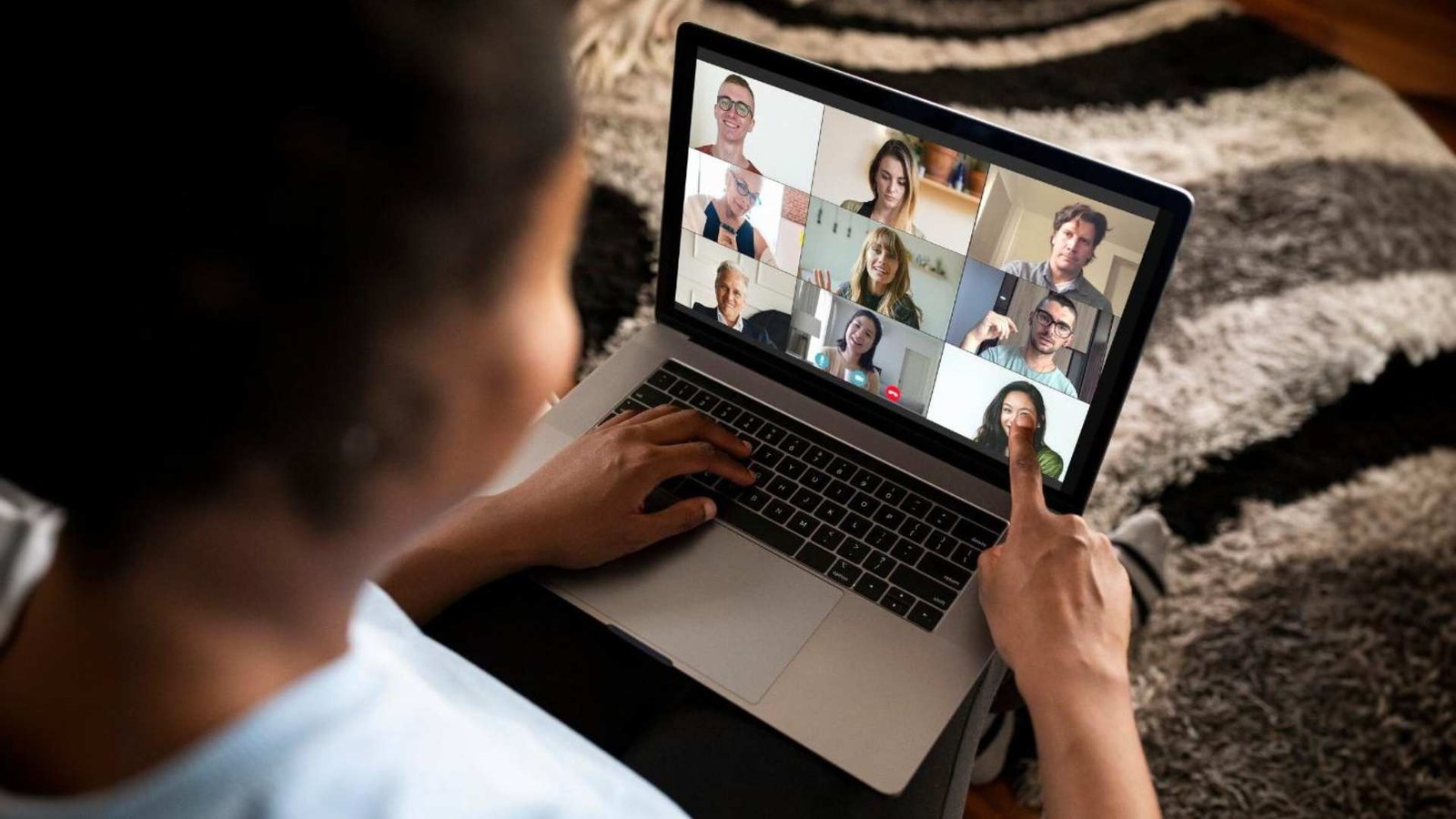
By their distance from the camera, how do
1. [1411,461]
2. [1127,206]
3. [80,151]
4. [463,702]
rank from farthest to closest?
1. [1411,461]
2. [1127,206]
3. [463,702]
4. [80,151]

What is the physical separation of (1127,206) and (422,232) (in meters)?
0.56

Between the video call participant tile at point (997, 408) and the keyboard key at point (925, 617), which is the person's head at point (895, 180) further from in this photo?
the keyboard key at point (925, 617)

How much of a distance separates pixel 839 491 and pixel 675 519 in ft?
0.49

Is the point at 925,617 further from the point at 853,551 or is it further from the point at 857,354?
the point at 857,354

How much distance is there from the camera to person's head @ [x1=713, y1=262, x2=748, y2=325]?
96cm

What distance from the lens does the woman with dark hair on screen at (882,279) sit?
0.87 meters

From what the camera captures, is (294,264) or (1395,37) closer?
(294,264)

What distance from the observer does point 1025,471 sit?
2.81ft

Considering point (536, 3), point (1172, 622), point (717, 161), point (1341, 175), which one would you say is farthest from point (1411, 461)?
point (536, 3)

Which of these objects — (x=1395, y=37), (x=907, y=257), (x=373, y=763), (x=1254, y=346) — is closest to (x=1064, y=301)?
(x=907, y=257)

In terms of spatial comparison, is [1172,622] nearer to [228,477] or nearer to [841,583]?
[841,583]

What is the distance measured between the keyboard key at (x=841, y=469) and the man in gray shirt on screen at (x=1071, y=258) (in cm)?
23

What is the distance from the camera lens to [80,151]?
0.95ft

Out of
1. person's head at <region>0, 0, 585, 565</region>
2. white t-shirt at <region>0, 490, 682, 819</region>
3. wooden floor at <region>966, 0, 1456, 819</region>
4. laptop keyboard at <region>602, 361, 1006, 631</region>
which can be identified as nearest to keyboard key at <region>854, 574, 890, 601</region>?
laptop keyboard at <region>602, 361, 1006, 631</region>
